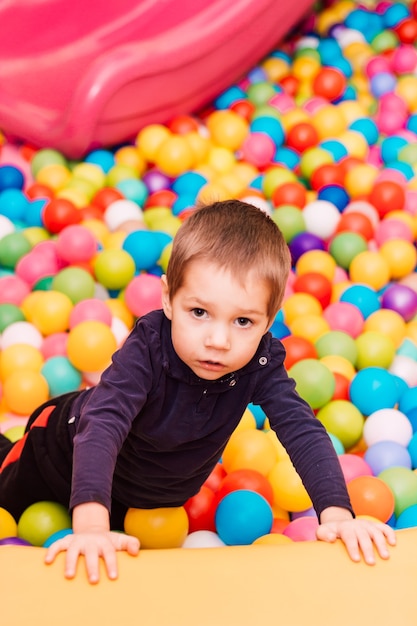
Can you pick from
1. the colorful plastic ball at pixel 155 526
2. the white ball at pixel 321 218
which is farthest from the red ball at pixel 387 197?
the colorful plastic ball at pixel 155 526

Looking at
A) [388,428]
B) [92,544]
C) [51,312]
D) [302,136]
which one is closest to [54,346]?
[51,312]

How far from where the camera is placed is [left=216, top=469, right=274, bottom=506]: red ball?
1.43 m

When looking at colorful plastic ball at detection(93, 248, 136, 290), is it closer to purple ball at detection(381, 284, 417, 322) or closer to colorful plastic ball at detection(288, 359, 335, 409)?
colorful plastic ball at detection(288, 359, 335, 409)

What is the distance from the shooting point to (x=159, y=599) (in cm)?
85

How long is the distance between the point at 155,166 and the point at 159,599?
1792mm

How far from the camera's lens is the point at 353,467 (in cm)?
149

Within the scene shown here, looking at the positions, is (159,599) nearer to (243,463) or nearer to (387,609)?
(387,609)

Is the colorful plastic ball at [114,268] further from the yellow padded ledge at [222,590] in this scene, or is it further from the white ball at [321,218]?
the yellow padded ledge at [222,590]

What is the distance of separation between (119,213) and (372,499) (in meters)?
1.12

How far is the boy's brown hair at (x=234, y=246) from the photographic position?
963 mm

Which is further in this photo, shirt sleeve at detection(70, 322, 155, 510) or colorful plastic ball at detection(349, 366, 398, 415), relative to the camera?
colorful plastic ball at detection(349, 366, 398, 415)

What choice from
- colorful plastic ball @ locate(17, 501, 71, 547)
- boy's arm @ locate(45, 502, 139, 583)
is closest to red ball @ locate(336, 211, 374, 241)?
colorful plastic ball @ locate(17, 501, 71, 547)

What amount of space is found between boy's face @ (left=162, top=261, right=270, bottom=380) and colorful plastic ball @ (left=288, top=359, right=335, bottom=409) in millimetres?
612

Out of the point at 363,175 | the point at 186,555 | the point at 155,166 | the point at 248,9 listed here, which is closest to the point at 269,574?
the point at 186,555
